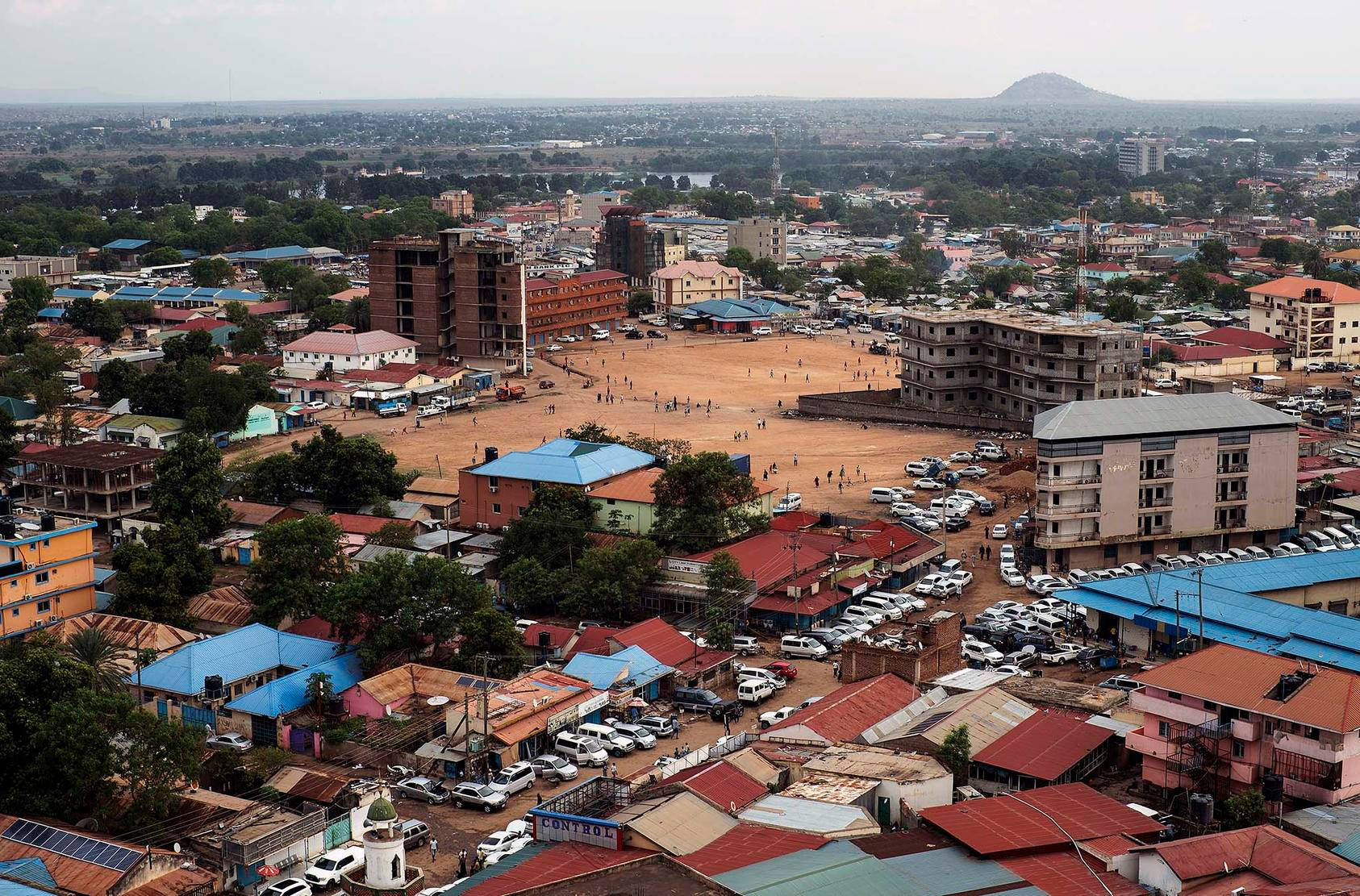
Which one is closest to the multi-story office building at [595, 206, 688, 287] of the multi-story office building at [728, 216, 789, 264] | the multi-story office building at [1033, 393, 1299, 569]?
the multi-story office building at [728, 216, 789, 264]

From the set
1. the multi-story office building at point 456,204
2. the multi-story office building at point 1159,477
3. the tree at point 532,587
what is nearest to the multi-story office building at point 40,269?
the multi-story office building at point 456,204

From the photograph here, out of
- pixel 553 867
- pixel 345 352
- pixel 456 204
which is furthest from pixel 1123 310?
pixel 456 204

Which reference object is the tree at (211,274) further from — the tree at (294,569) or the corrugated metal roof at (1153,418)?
the corrugated metal roof at (1153,418)

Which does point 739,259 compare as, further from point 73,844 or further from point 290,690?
point 73,844

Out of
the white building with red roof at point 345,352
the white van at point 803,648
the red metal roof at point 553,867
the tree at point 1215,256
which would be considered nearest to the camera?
the red metal roof at point 553,867

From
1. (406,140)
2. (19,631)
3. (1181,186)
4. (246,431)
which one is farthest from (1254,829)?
(406,140)

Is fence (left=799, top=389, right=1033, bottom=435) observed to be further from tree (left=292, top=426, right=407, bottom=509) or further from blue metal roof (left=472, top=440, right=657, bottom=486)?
tree (left=292, top=426, right=407, bottom=509)
